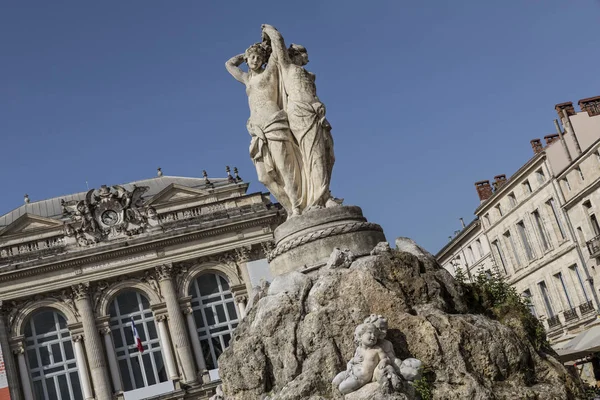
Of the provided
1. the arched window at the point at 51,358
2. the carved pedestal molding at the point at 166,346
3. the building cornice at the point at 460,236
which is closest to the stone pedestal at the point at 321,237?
the carved pedestal molding at the point at 166,346

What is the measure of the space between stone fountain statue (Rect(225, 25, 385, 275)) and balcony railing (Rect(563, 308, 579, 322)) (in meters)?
31.7

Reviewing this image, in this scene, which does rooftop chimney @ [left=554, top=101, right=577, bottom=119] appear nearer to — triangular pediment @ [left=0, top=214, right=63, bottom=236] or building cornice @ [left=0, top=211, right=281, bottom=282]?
building cornice @ [left=0, top=211, right=281, bottom=282]

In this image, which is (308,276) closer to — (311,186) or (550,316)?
(311,186)

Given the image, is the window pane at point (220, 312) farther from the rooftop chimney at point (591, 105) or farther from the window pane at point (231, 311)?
the rooftop chimney at point (591, 105)

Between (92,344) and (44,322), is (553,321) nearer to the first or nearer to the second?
(92,344)

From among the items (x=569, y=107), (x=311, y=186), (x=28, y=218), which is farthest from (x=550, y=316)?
(x=311, y=186)

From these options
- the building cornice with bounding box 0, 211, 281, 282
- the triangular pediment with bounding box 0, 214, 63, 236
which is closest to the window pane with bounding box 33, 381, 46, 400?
the building cornice with bounding box 0, 211, 281, 282

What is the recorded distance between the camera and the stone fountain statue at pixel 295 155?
908 centimetres

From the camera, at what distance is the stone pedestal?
9.01 m

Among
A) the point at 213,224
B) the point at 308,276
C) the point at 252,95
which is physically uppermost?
the point at 213,224

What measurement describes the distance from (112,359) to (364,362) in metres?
35.3

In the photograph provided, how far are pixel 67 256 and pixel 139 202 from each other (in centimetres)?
460

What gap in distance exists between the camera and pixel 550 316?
41.9m

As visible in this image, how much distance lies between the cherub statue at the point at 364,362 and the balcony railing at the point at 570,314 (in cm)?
3365
